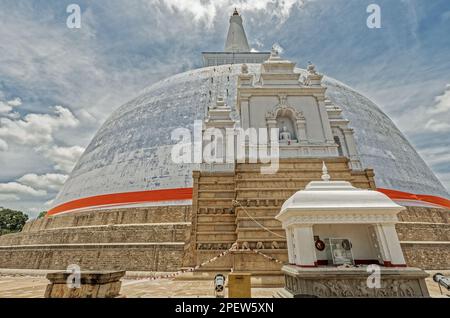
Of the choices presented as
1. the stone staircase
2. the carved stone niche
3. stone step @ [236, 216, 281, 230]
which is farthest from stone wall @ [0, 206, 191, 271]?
the carved stone niche

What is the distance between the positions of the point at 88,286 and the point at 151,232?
808 centimetres

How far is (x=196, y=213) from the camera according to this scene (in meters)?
9.81

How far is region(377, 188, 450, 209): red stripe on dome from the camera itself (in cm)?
1501

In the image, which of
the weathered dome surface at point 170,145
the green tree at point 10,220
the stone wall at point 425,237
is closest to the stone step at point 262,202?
the weathered dome surface at point 170,145

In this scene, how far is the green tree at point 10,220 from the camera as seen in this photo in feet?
102

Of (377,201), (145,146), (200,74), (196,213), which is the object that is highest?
(200,74)

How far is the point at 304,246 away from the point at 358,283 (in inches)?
42.3

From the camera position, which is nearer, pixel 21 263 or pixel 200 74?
pixel 21 263

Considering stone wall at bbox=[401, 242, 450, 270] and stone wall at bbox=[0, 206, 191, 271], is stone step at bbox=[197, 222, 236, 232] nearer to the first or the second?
stone wall at bbox=[0, 206, 191, 271]

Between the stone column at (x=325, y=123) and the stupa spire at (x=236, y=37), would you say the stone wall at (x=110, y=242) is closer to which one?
the stone column at (x=325, y=123)

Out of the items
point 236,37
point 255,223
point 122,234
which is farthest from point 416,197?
point 236,37

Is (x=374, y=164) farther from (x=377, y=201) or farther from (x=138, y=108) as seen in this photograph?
(x=138, y=108)

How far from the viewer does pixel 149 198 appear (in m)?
14.4

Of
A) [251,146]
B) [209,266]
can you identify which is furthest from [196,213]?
[251,146]
